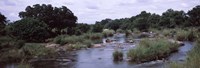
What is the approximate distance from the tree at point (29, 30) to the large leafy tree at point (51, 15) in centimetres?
910

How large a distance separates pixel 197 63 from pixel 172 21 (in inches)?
3044

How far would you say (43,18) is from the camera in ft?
187

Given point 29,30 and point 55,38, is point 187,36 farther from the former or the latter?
point 29,30

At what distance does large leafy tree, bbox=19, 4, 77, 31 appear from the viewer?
58062 mm

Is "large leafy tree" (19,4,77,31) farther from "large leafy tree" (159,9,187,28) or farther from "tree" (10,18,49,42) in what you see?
"large leafy tree" (159,9,187,28)

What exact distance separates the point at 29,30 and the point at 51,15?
40.3 feet

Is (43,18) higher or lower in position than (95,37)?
higher

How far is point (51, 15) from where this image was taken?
2301 inches

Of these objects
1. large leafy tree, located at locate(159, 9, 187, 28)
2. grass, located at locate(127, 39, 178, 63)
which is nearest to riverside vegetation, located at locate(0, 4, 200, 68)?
grass, located at locate(127, 39, 178, 63)

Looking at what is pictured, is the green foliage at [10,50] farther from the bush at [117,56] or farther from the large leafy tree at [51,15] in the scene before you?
the large leafy tree at [51,15]

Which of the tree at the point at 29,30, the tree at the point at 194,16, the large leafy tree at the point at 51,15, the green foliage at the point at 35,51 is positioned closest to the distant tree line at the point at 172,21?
the tree at the point at 194,16

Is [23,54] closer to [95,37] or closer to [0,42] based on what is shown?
[0,42]

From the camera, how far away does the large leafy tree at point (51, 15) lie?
58062mm

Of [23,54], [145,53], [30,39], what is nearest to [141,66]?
[145,53]
